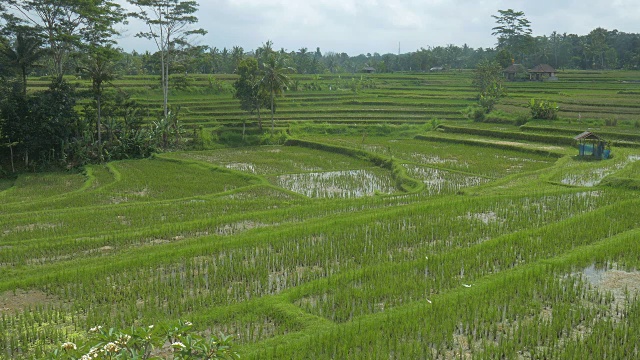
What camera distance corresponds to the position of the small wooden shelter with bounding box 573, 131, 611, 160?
1800 centimetres

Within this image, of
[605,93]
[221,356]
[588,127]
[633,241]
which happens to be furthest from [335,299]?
[605,93]

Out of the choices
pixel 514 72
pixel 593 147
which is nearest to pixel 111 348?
pixel 593 147

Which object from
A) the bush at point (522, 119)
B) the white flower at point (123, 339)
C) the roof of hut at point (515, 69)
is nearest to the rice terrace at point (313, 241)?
the white flower at point (123, 339)

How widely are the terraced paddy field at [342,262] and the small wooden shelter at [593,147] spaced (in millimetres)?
2203

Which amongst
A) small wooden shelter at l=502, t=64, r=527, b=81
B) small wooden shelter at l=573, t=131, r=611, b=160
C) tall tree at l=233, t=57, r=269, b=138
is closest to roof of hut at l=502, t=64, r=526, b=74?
small wooden shelter at l=502, t=64, r=527, b=81

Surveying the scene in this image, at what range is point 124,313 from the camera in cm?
584

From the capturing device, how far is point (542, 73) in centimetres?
4103

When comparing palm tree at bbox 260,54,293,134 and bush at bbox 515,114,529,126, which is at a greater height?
palm tree at bbox 260,54,293,134

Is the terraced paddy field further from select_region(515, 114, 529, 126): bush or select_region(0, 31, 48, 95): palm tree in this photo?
select_region(515, 114, 529, 126): bush

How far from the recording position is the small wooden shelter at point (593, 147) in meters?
18.0

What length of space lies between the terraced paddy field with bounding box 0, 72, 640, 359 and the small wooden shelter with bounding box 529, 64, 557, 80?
2662 centimetres

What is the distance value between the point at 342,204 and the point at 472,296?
5.90 metres

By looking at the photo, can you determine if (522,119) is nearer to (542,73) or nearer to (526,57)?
(542,73)

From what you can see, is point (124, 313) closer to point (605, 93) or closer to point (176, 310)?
point (176, 310)
